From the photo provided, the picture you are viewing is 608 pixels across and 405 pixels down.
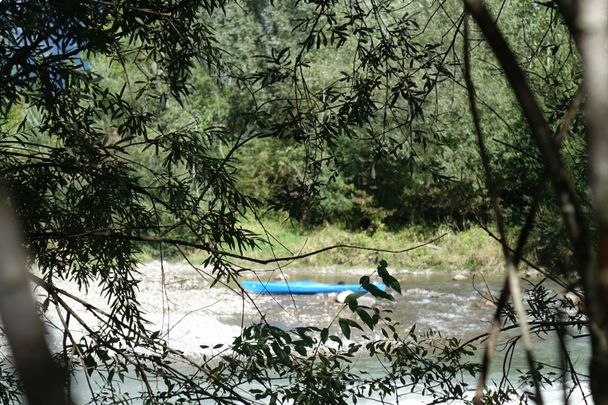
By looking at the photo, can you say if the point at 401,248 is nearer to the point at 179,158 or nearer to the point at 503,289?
the point at 179,158

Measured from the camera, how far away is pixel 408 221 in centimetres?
2000

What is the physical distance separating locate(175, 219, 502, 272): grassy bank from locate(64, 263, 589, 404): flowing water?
2.28ft

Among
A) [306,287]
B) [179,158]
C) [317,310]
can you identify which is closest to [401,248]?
[306,287]

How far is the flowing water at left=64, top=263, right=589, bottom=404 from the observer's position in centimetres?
920

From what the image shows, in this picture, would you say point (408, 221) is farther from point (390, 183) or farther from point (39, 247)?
point (39, 247)

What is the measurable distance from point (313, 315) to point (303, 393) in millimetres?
9154

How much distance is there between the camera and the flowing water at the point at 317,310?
9203mm

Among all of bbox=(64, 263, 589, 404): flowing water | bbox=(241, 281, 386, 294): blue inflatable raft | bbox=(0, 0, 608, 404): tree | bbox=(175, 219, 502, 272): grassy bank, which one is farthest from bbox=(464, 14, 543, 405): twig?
bbox=(175, 219, 502, 272): grassy bank

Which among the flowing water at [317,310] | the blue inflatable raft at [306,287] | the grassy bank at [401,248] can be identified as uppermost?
the grassy bank at [401,248]

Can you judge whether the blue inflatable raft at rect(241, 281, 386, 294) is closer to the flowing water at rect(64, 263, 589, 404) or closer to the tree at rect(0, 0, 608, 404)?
the flowing water at rect(64, 263, 589, 404)

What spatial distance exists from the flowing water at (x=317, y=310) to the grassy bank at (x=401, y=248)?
694 mm

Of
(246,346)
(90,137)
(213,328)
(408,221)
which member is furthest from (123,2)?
(408,221)

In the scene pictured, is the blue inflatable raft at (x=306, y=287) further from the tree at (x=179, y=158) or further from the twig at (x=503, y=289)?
the twig at (x=503, y=289)

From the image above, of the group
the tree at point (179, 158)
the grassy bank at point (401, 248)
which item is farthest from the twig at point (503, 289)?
the grassy bank at point (401, 248)
